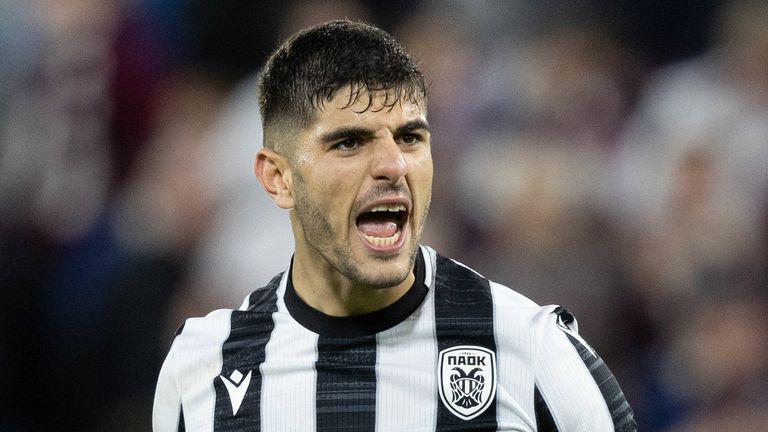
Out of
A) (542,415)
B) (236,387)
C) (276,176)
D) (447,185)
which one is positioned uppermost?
(447,185)

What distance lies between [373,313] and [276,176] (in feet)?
1.28

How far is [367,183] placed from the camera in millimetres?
2072

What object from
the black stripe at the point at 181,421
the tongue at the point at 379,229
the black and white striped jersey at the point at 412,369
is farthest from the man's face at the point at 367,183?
the black stripe at the point at 181,421

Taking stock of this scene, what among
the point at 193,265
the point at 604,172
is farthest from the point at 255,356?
the point at 604,172

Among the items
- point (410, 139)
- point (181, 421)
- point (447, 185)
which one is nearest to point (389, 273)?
point (410, 139)

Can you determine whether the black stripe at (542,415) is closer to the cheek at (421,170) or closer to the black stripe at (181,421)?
the cheek at (421,170)

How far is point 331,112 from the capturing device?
2084 millimetres

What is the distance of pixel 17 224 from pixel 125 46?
769 millimetres

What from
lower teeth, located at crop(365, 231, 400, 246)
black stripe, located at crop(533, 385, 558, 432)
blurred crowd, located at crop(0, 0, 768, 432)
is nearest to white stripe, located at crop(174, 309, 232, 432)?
lower teeth, located at crop(365, 231, 400, 246)

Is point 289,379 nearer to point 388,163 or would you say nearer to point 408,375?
point 408,375

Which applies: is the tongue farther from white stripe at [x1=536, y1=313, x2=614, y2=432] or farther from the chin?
white stripe at [x1=536, y1=313, x2=614, y2=432]

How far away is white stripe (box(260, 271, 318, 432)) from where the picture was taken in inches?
84.8

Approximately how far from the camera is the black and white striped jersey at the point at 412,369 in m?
2.05

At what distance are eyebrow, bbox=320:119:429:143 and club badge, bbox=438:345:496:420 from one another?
0.48 meters
